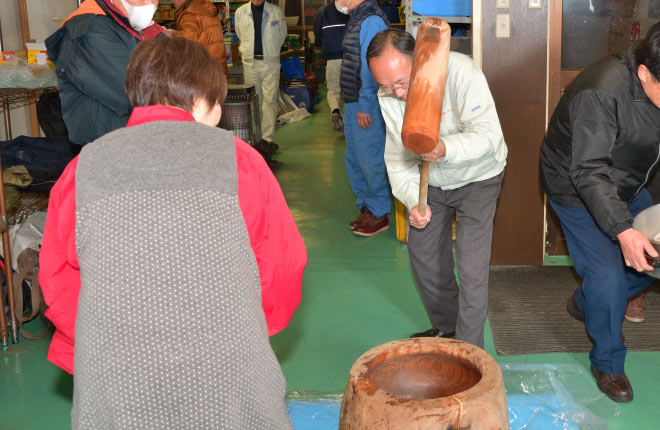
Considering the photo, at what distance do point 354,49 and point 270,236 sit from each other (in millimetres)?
3387

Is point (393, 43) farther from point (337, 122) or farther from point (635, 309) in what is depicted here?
point (337, 122)

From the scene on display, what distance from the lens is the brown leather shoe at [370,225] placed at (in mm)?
5117

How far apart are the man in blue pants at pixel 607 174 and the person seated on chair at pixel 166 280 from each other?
1.59 meters

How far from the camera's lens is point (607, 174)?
8.78 ft

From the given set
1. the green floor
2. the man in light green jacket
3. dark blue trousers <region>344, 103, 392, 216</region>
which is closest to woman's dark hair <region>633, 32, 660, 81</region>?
the man in light green jacket

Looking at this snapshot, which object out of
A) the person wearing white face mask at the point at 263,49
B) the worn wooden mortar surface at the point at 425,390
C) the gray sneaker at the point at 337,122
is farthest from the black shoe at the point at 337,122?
the worn wooden mortar surface at the point at 425,390

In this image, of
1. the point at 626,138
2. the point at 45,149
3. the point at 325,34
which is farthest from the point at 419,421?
the point at 325,34

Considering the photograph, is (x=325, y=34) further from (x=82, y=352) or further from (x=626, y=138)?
(x=82, y=352)

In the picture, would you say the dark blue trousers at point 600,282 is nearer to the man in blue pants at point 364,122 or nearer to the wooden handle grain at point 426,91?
the wooden handle grain at point 426,91

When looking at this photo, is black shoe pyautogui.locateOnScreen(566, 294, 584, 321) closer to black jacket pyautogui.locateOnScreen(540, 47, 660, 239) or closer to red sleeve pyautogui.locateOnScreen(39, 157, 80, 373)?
black jacket pyautogui.locateOnScreen(540, 47, 660, 239)

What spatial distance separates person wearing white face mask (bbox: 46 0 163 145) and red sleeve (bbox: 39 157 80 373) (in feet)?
4.86

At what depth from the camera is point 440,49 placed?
2.16 metres

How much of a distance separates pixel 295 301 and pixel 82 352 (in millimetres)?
539

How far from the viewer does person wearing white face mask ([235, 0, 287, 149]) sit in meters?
7.71
